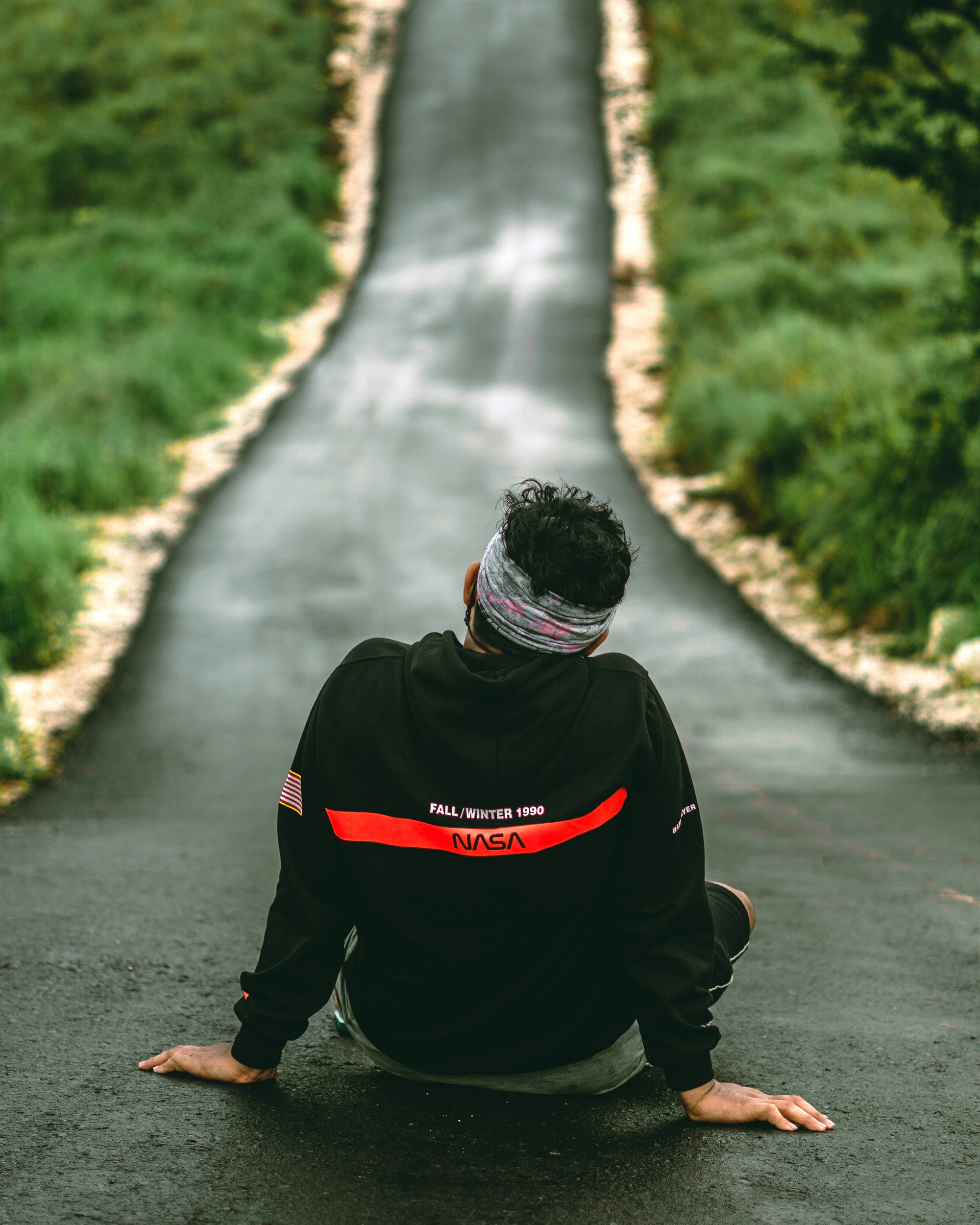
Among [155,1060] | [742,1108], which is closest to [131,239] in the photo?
[155,1060]

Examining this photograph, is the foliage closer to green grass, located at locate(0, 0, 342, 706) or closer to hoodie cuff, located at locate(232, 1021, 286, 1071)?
green grass, located at locate(0, 0, 342, 706)

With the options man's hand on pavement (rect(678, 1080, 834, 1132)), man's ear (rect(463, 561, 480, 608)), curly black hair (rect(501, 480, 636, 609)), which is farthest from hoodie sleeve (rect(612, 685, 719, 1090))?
man's ear (rect(463, 561, 480, 608))

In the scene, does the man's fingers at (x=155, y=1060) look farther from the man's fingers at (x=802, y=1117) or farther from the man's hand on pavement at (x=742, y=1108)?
the man's fingers at (x=802, y=1117)

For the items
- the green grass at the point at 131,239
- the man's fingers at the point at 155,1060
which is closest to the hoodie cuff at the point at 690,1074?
the man's fingers at the point at 155,1060

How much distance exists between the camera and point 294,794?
7.45ft

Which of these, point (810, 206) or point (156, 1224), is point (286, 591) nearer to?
point (156, 1224)

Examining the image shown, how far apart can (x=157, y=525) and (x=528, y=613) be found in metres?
8.92

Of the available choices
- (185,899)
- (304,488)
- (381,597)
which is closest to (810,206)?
(304,488)

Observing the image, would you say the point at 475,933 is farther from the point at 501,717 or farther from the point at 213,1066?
the point at 213,1066

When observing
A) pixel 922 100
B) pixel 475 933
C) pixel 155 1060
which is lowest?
pixel 155 1060

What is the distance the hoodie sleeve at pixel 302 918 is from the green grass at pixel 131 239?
4.28 meters

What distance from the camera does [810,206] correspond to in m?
18.2

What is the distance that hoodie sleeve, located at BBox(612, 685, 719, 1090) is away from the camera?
217cm

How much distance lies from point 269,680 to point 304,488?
4.07 metres
